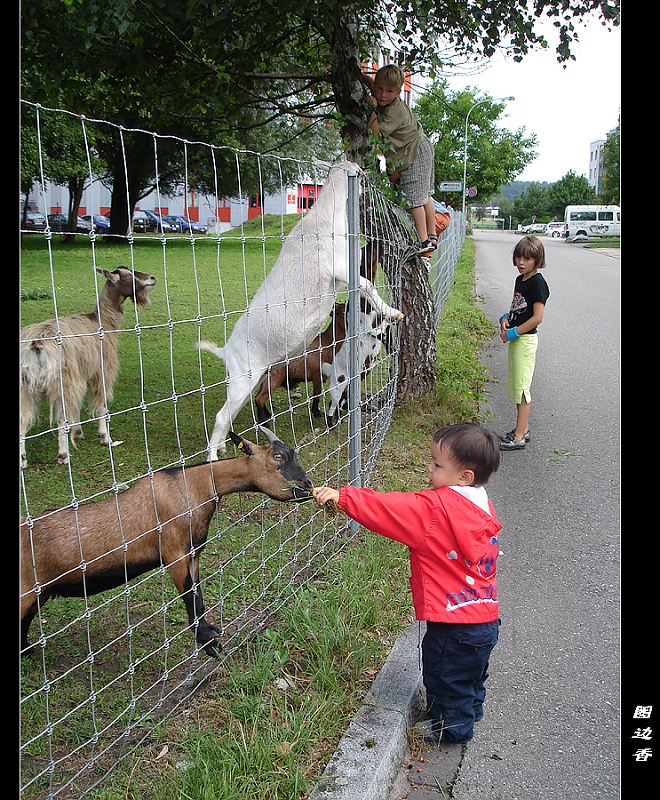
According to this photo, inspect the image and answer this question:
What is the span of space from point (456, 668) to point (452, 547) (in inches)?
18.8

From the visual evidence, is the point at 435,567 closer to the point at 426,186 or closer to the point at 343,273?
the point at 343,273

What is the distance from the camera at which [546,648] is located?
12.2 ft

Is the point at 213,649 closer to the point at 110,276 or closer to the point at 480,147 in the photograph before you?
the point at 110,276

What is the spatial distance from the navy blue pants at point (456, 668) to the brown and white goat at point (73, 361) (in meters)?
2.86

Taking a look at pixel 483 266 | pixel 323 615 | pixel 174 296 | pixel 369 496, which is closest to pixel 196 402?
pixel 323 615

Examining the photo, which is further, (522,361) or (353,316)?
(522,361)

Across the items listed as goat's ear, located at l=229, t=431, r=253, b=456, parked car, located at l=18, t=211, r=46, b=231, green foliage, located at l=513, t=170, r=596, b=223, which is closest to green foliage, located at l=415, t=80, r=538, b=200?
green foliage, located at l=513, t=170, r=596, b=223

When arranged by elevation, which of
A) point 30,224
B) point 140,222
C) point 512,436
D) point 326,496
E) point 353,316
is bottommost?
point 512,436

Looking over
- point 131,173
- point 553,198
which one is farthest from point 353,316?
point 553,198

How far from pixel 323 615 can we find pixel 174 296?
11879mm

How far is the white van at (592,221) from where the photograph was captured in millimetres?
52750

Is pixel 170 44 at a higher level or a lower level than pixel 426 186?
higher

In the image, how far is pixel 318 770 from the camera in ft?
8.97

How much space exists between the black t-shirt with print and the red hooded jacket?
3.77 m
